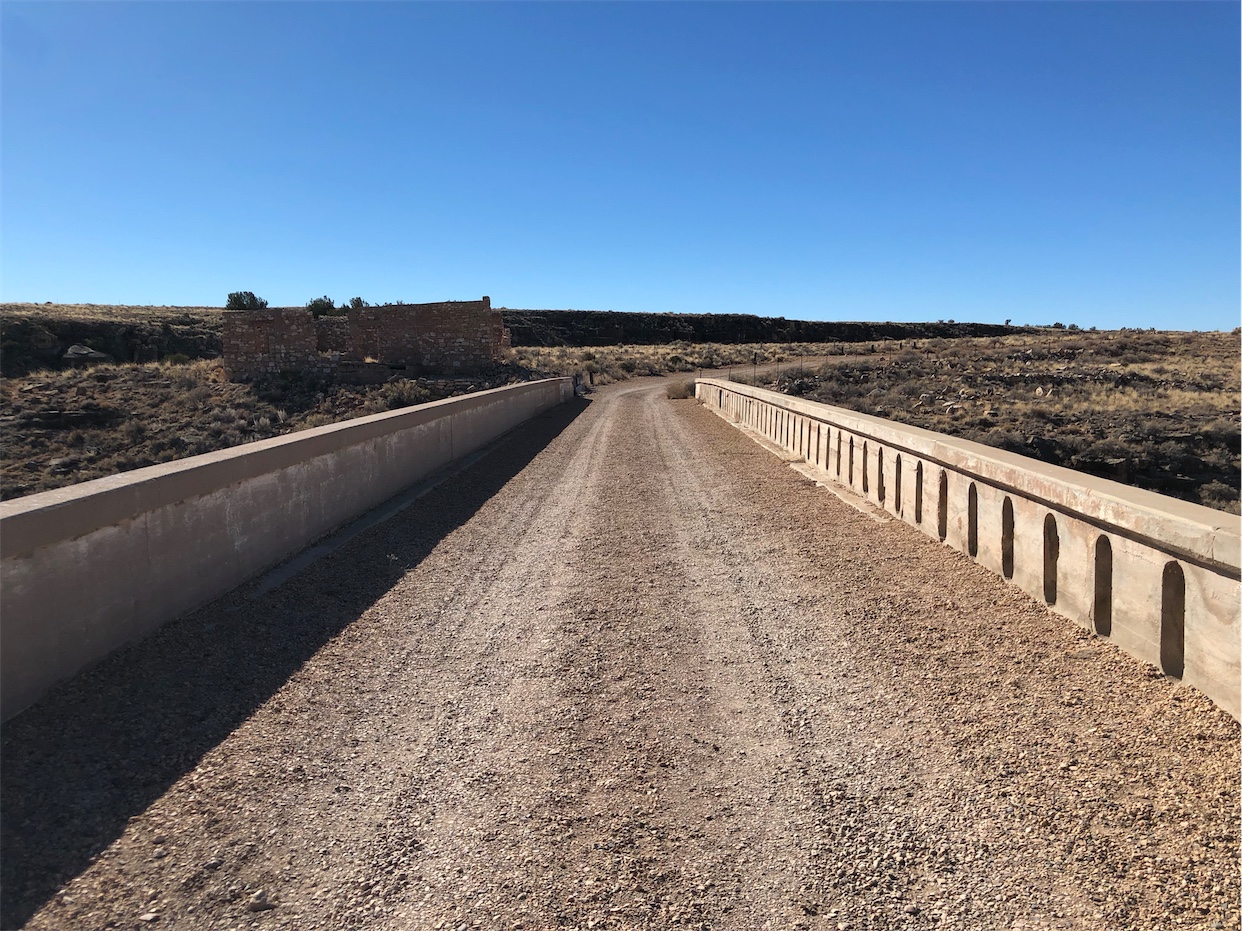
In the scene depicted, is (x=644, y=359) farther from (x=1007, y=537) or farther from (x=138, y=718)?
(x=138, y=718)

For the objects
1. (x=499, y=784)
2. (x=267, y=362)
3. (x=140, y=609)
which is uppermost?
(x=267, y=362)

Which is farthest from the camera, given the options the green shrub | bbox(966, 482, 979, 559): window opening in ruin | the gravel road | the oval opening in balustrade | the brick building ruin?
the green shrub

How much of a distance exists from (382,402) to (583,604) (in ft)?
68.1

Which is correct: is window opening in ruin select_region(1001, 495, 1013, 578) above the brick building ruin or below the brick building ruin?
below

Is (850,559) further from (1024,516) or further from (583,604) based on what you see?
(583,604)

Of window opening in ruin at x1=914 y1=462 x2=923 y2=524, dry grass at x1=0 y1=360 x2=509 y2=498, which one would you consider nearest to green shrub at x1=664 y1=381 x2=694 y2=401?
dry grass at x1=0 y1=360 x2=509 y2=498

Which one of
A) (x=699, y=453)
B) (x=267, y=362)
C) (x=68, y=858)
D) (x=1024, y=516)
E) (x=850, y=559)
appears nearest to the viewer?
(x=68, y=858)

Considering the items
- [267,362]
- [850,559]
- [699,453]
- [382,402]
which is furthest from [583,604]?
[267,362]

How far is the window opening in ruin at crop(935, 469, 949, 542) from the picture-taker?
734 centimetres

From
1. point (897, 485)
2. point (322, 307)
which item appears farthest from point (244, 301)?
point (897, 485)

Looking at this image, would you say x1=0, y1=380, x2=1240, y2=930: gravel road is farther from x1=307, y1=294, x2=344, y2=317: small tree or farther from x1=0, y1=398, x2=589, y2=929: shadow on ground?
x1=307, y1=294, x2=344, y2=317: small tree

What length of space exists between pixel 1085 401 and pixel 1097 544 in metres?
27.5

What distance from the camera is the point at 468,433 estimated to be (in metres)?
15.9

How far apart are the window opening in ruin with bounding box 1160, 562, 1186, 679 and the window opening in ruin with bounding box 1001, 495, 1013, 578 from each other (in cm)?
183
